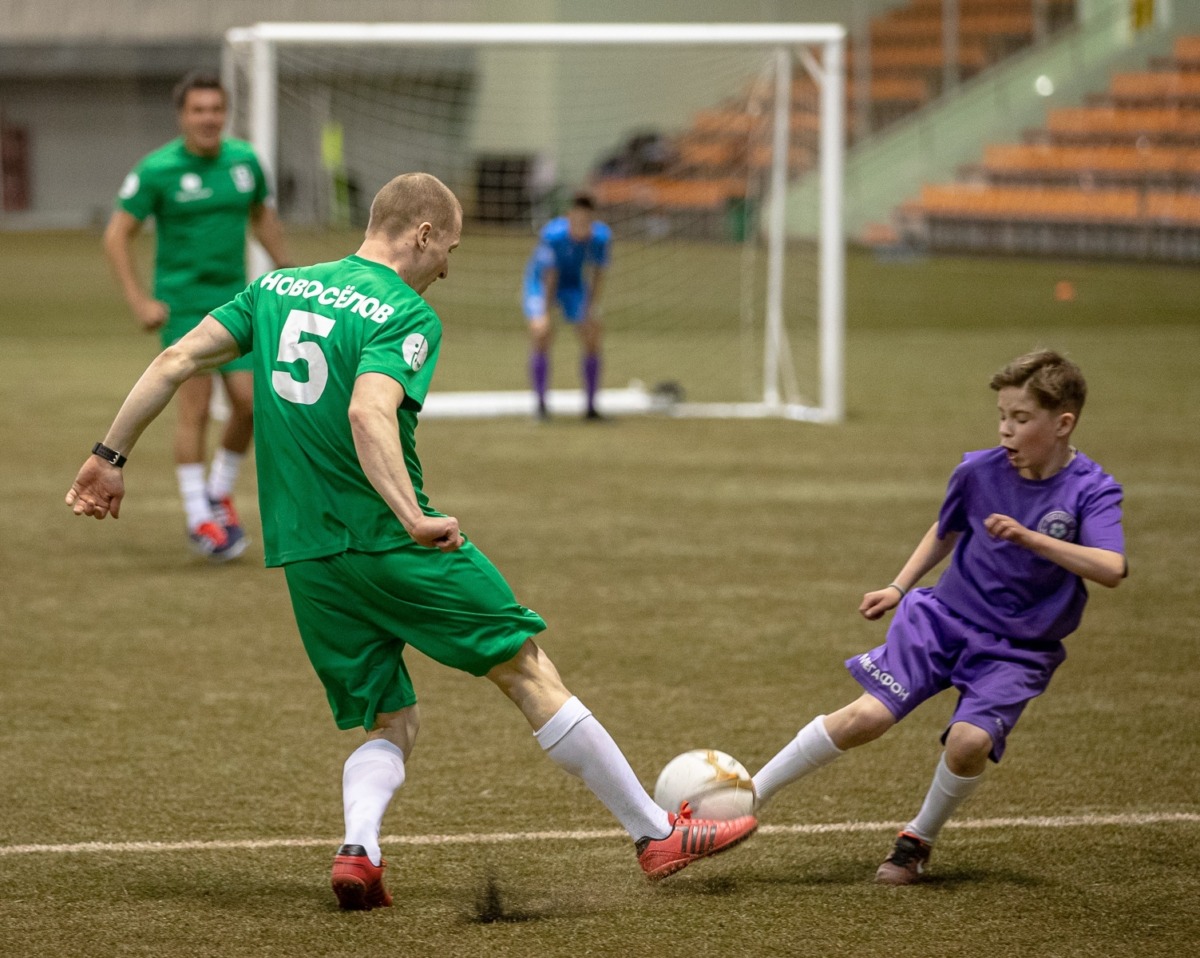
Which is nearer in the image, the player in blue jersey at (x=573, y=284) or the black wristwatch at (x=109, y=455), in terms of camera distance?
the black wristwatch at (x=109, y=455)

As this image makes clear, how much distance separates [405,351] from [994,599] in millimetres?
1464

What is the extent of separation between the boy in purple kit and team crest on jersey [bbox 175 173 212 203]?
4.87 meters

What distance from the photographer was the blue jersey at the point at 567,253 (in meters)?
13.0

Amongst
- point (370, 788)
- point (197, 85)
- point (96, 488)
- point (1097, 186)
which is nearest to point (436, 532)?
point (370, 788)

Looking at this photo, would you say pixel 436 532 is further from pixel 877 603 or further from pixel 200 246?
pixel 200 246

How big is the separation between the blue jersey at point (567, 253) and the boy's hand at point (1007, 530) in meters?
9.54

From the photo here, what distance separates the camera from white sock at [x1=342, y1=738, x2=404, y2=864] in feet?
11.9

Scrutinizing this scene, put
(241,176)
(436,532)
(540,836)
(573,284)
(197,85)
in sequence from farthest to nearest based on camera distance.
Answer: (573,284) < (241,176) < (197,85) < (540,836) < (436,532)

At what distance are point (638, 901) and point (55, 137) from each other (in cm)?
4005

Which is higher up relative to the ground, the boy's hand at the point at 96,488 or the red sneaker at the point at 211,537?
the boy's hand at the point at 96,488

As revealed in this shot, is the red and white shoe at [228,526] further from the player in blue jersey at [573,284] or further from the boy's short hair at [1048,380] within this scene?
the player in blue jersey at [573,284]

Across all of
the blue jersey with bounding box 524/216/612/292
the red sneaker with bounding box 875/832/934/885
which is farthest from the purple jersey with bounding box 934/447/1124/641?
the blue jersey with bounding box 524/216/612/292

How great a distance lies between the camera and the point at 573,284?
1323cm

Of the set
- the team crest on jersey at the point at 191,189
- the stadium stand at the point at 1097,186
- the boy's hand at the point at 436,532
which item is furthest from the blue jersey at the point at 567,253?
the stadium stand at the point at 1097,186
